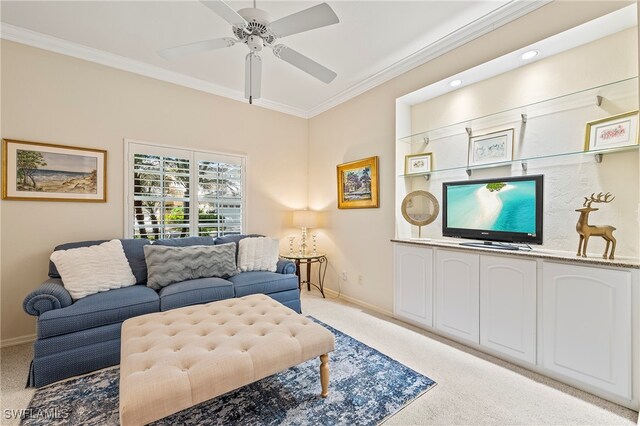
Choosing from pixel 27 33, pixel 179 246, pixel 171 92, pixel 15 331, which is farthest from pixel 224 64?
pixel 15 331

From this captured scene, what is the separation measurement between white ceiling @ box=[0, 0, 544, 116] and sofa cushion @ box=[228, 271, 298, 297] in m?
2.38

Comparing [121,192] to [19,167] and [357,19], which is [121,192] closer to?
[19,167]

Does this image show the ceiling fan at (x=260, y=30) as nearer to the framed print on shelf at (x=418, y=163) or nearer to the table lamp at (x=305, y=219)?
the framed print on shelf at (x=418, y=163)

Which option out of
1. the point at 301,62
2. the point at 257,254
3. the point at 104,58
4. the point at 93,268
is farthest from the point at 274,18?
the point at 93,268

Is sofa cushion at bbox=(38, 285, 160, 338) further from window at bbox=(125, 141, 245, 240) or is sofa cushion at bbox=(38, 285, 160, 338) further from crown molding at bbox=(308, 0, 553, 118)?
crown molding at bbox=(308, 0, 553, 118)

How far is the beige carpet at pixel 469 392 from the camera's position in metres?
1.64

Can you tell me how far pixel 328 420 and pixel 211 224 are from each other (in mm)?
2741

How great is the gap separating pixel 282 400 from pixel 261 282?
1390 mm

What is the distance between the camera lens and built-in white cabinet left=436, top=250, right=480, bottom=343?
244 centimetres

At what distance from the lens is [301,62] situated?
2096 millimetres

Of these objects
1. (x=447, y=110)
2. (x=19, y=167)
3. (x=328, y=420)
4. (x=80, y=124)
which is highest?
(x=447, y=110)

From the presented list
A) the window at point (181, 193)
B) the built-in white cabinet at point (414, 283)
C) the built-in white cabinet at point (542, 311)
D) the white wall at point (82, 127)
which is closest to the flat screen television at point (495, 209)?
the built-in white cabinet at point (542, 311)

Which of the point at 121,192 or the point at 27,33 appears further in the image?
the point at 121,192

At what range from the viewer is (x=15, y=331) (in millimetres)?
2578
